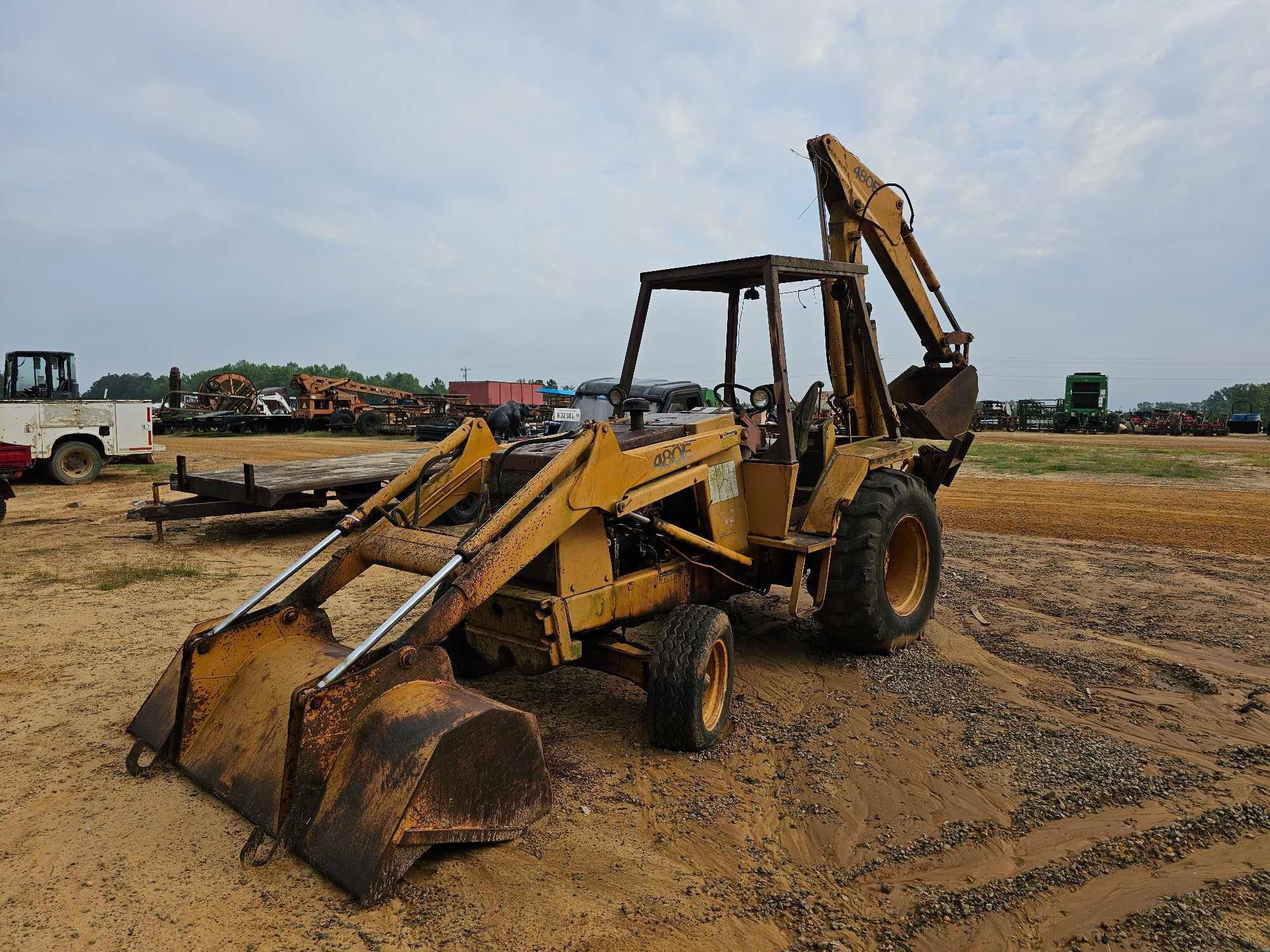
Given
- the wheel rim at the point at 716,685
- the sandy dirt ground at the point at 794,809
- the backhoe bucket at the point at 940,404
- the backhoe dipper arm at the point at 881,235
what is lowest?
the sandy dirt ground at the point at 794,809

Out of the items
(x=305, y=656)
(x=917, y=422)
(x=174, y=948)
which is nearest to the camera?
(x=174, y=948)

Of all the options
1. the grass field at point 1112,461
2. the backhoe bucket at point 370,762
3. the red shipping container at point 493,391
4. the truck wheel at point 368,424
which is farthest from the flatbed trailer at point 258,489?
the red shipping container at point 493,391

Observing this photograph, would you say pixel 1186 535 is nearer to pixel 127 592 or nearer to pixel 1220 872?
pixel 1220 872

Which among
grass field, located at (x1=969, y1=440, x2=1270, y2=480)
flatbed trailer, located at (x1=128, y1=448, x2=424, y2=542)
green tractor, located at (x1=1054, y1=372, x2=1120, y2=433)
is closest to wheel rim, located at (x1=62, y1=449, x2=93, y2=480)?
flatbed trailer, located at (x1=128, y1=448, x2=424, y2=542)

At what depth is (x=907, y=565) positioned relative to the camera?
5.97m

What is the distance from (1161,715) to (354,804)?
13.7ft

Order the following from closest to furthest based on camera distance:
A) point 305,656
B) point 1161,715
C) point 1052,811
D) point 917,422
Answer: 1. point 1052,811
2. point 305,656
3. point 1161,715
4. point 917,422

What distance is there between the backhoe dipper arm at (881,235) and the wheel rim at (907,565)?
1.53 meters

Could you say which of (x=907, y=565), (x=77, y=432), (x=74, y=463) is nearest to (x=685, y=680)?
(x=907, y=565)

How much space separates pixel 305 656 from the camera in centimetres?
381

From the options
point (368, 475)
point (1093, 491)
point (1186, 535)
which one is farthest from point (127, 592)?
point (1093, 491)

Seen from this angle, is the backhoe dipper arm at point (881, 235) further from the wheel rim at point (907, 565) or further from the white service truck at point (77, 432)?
the white service truck at point (77, 432)

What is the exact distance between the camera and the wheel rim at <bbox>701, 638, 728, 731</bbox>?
13.8ft

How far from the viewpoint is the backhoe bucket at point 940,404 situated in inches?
276
